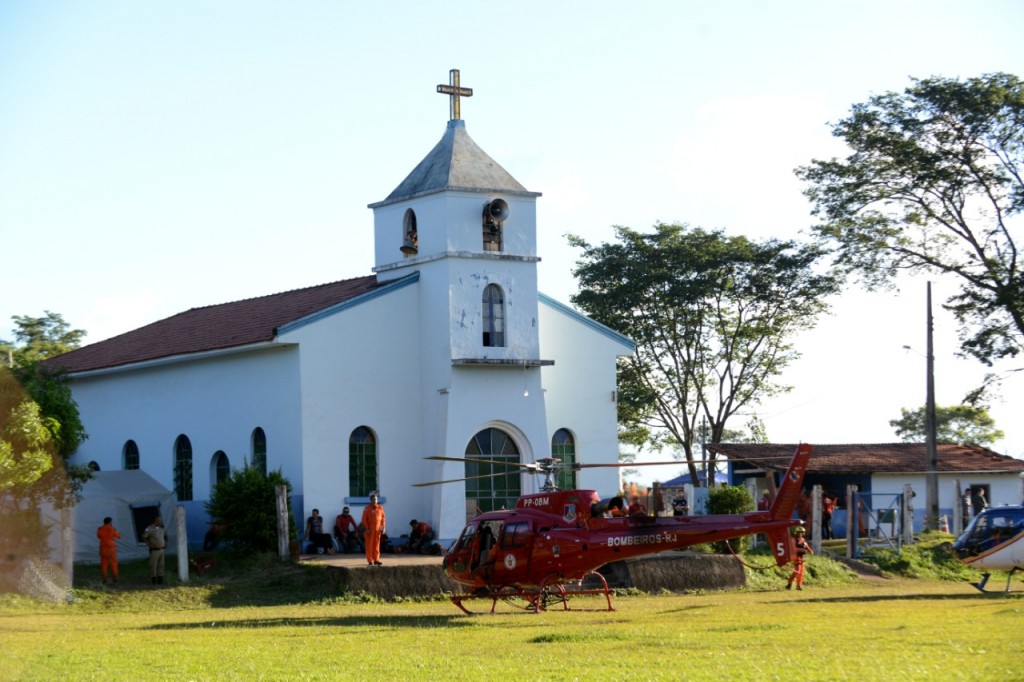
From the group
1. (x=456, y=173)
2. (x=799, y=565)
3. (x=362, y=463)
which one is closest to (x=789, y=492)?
(x=799, y=565)

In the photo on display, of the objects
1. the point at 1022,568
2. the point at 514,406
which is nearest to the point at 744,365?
the point at 514,406

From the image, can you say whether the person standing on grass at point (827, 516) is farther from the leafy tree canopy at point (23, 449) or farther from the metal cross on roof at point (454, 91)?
the leafy tree canopy at point (23, 449)

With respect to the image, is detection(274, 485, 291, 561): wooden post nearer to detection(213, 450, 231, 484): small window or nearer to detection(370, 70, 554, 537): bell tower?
detection(370, 70, 554, 537): bell tower

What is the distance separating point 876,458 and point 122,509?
2440 cm

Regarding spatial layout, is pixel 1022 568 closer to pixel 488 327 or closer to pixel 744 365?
pixel 488 327

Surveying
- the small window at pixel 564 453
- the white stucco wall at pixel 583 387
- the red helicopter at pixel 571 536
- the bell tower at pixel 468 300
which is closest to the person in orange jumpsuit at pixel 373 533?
the red helicopter at pixel 571 536

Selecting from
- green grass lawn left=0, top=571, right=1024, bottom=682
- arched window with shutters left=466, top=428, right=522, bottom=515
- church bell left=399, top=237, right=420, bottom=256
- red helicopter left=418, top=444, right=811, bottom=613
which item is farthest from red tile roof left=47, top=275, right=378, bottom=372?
red helicopter left=418, top=444, right=811, bottom=613

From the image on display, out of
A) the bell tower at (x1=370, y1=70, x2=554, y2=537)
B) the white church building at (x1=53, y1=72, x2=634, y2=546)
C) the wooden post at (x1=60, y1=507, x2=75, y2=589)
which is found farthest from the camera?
the bell tower at (x1=370, y1=70, x2=554, y2=537)

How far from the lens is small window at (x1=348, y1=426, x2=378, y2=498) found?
3403cm

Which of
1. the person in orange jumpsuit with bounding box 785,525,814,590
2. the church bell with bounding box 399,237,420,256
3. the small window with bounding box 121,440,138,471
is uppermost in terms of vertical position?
the church bell with bounding box 399,237,420,256

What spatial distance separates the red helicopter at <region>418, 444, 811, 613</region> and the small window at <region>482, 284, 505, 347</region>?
1004cm

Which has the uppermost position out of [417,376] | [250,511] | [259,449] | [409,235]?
[409,235]

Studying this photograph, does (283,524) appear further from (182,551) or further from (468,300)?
(468,300)

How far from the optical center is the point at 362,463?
34219mm
